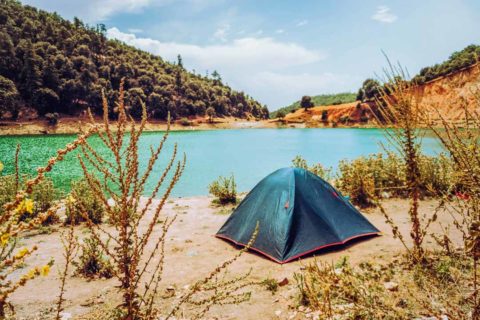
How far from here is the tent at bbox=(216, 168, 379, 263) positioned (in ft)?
25.4

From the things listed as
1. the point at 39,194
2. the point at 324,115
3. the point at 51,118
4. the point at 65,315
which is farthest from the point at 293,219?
the point at 324,115

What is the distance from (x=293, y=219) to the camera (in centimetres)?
793

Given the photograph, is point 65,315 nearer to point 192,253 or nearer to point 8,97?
point 192,253

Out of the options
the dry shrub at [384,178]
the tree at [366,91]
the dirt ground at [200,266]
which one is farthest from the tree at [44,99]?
the tree at [366,91]

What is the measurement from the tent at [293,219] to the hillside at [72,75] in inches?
2407

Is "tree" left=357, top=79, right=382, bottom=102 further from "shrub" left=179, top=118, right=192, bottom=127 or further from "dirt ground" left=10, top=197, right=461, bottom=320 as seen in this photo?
"dirt ground" left=10, top=197, right=461, bottom=320

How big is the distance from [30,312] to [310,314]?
15.9ft

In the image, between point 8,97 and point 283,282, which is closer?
point 283,282

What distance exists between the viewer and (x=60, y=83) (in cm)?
7481

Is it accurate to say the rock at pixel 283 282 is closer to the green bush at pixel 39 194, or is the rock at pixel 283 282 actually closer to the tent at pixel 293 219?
the tent at pixel 293 219

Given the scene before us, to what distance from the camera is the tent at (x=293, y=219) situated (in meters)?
7.74

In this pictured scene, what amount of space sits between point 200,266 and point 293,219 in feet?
8.42

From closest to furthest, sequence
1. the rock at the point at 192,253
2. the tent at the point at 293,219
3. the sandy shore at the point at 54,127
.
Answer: the tent at the point at 293,219, the rock at the point at 192,253, the sandy shore at the point at 54,127

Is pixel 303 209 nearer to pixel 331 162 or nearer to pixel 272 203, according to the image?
pixel 272 203
